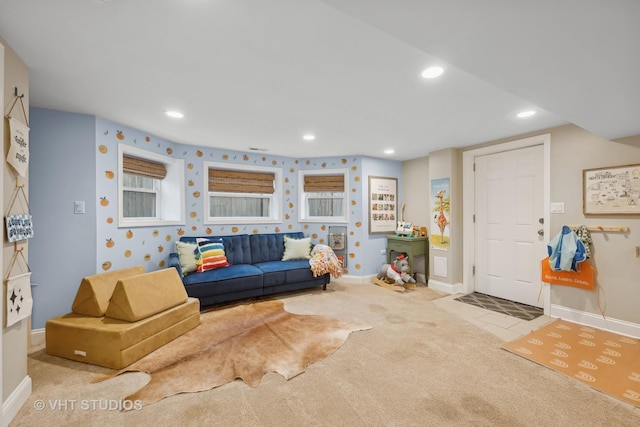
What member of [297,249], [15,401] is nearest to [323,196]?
[297,249]

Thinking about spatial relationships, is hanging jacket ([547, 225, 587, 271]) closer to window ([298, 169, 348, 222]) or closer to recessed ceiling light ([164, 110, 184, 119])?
window ([298, 169, 348, 222])

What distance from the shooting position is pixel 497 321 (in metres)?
3.10

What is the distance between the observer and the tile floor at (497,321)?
282 centimetres

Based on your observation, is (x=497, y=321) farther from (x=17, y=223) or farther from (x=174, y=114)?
(x=17, y=223)

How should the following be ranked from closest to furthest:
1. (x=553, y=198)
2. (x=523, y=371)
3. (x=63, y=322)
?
(x=523, y=371), (x=63, y=322), (x=553, y=198)

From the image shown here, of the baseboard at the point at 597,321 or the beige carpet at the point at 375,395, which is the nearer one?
the beige carpet at the point at 375,395

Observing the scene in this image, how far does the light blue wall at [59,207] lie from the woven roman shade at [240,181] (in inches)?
68.2

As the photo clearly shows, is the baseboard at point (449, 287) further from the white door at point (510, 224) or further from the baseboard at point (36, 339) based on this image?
the baseboard at point (36, 339)

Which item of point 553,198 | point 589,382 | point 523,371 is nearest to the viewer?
point 589,382

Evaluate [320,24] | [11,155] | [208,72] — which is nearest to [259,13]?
[320,24]

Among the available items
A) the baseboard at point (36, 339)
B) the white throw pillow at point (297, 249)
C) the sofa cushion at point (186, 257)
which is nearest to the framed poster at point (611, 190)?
the white throw pillow at point (297, 249)

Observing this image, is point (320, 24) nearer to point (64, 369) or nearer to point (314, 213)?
point (64, 369)

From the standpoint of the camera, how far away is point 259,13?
141 cm

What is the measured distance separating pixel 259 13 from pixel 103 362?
109 inches
